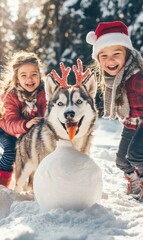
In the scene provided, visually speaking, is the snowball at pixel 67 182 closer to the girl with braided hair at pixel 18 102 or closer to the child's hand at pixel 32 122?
the child's hand at pixel 32 122

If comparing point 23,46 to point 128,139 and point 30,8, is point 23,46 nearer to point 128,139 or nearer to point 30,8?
point 30,8

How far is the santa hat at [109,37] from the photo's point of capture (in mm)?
3318

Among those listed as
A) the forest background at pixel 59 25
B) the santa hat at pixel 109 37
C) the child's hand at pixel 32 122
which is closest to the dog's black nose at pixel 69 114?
the child's hand at pixel 32 122

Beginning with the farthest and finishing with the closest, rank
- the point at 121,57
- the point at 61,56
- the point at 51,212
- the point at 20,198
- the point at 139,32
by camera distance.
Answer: the point at 61,56, the point at 139,32, the point at 121,57, the point at 20,198, the point at 51,212

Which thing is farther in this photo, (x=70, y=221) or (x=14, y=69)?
(x=14, y=69)

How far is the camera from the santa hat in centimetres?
332

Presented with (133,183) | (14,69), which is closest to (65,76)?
(14,69)

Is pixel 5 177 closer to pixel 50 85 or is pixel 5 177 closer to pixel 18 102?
pixel 18 102

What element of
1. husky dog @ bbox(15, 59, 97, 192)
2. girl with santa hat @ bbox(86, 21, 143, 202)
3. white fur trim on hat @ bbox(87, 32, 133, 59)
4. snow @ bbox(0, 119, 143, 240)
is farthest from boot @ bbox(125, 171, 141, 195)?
white fur trim on hat @ bbox(87, 32, 133, 59)

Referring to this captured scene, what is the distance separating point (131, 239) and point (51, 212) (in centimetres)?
53

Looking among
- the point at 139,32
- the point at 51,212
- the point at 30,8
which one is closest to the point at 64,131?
the point at 51,212

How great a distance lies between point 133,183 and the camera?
3.74 metres

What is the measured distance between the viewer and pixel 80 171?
8.39 ft

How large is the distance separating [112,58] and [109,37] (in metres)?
0.17
